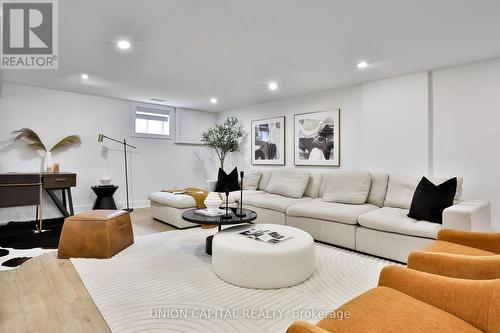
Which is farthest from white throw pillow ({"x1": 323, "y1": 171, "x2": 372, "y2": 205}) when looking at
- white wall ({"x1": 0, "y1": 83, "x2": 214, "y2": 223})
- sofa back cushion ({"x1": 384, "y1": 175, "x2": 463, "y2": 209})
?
white wall ({"x1": 0, "y1": 83, "x2": 214, "y2": 223})

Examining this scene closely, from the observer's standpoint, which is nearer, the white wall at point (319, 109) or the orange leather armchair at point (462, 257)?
the orange leather armchair at point (462, 257)

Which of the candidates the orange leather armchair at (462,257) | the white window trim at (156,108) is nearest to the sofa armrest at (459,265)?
the orange leather armchair at (462,257)

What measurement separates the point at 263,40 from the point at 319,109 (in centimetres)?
226

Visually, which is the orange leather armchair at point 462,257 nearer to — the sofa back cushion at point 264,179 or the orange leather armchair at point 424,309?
the orange leather armchair at point 424,309

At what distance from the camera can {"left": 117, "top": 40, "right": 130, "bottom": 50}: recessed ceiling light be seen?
9.19ft

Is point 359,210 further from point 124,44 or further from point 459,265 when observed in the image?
point 124,44

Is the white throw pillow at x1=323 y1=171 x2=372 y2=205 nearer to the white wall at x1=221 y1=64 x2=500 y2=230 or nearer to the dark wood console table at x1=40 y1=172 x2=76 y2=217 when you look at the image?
the white wall at x1=221 y1=64 x2=500 y2=230

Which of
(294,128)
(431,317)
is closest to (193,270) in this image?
(431,317)

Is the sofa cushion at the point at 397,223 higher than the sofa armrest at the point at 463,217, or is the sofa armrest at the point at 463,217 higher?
the sofa armrest at the point at 463,217

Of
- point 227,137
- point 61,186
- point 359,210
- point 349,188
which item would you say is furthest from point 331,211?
point 61,186

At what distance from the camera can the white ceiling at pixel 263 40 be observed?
2146mm

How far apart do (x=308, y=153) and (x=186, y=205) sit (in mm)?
2366

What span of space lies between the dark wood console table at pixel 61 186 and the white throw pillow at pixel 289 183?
332cm

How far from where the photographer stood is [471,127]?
3203 mm
